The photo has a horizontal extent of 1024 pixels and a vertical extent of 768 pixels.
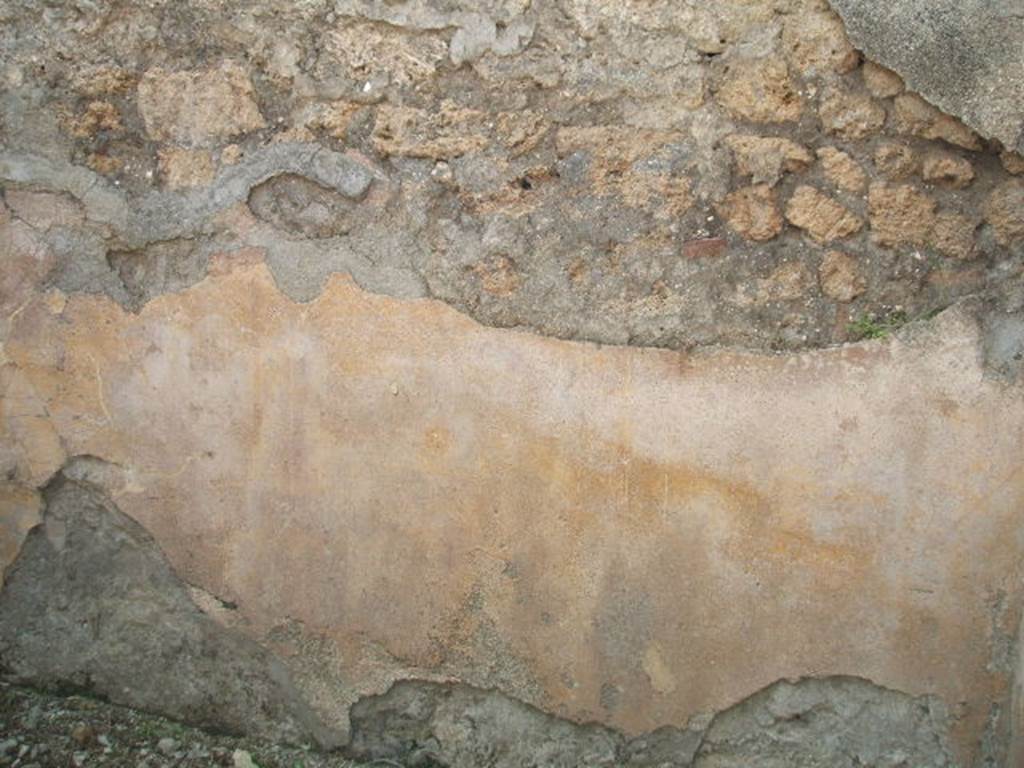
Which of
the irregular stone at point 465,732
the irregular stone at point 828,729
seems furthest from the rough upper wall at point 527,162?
the irregular stone at point 465,732

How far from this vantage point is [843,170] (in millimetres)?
2275

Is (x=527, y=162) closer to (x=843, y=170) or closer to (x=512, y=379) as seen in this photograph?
(x=512, y=379)

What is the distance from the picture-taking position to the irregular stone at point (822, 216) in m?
2.29

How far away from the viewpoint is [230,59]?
2543mm

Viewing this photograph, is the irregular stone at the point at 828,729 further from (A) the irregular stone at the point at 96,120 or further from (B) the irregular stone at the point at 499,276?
(A) the irregular stone at the point at 96,120

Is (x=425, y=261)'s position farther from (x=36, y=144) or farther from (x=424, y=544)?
(x=36, y=144)

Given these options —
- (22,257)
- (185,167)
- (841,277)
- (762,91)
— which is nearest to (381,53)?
(185,167)

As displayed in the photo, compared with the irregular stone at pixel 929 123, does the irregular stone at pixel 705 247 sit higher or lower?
lower

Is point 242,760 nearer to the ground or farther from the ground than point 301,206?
nearer to the ground

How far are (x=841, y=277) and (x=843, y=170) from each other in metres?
0.21

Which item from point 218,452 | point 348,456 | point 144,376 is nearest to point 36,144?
point 144,376

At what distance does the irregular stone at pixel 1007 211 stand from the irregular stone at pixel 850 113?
0.86 ft

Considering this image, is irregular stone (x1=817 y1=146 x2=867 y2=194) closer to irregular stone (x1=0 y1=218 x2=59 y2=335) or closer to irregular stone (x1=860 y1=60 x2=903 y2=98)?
irregular stone (x1=860 y1=60 x2=903 y2=98)

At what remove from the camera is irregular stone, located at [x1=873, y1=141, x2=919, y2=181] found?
2.23 meters
